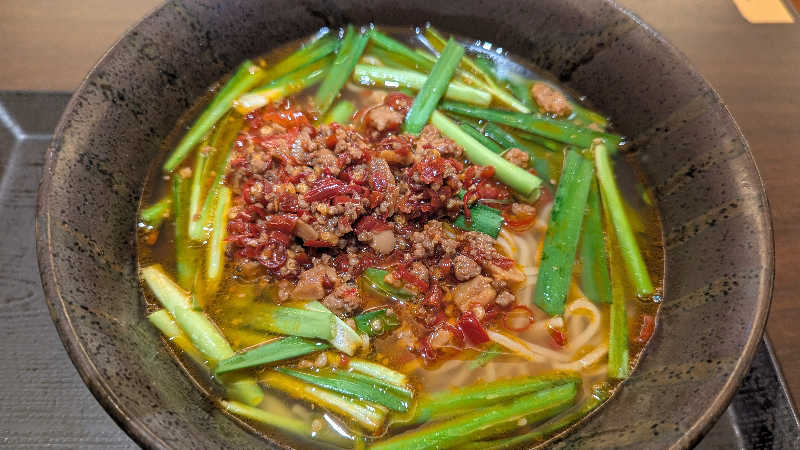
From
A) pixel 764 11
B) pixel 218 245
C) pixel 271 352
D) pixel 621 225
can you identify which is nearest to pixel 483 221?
pixel 621 225

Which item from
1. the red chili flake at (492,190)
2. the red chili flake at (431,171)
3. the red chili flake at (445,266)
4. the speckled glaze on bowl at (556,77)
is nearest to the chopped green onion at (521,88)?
the speckled glaze on bowl at (556,77)

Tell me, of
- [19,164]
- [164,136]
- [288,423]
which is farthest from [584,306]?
[19,164]

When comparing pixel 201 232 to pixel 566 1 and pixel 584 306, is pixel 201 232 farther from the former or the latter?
pixel 566 1

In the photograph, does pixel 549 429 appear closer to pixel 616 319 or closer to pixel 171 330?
pixel 616 319

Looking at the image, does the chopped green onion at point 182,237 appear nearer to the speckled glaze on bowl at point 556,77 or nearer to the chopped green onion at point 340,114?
the speckled glaze on bowl at point 556,77

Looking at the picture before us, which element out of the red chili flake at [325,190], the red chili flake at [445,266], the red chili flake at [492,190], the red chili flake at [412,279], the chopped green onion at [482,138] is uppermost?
the chopped green onion at [482,138]

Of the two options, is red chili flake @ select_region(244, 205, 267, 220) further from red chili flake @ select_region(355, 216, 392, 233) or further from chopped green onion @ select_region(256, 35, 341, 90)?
chopped green onion @ select_region(256, 35, 341, 90)

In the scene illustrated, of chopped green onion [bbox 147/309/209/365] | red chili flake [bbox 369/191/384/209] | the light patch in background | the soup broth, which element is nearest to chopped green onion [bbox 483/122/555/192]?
the soup broth
